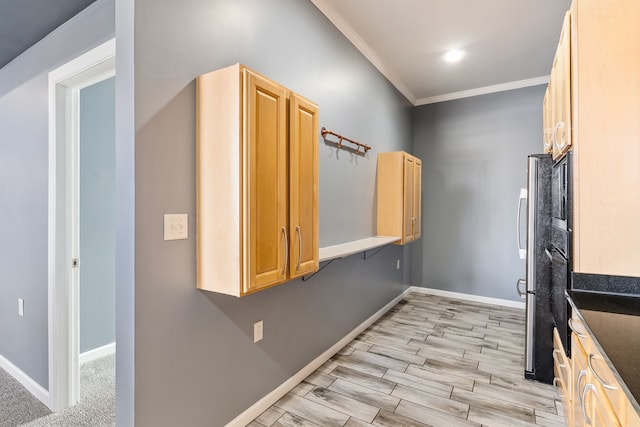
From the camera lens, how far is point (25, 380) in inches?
95.1

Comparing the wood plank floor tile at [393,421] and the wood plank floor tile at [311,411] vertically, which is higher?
the wood plank floor tile at [311,411]

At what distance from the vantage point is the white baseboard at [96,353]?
2.81 metres

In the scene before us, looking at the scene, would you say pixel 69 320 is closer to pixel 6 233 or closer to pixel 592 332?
pixel 6 233

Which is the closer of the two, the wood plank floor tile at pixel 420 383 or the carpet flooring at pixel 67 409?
the carpet flooring at pixel 67 409

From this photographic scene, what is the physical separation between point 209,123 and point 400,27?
227 centimetres

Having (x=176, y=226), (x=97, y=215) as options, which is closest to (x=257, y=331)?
(x=176, y=226)

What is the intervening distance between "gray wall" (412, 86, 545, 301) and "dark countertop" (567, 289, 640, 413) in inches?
117

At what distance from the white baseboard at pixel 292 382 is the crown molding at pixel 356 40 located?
9.15 ft

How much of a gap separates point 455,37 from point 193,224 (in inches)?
119

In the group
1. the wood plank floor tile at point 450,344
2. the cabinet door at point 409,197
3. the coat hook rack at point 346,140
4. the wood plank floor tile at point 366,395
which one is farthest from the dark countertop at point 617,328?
the cabinet door at point 409,197

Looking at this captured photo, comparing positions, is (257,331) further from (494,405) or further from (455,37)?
(455,37)

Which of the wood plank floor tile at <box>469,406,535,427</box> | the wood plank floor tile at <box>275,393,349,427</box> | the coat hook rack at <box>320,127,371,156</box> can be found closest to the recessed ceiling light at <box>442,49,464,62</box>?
the coat hook rack at <box>320,127,371,156</box>

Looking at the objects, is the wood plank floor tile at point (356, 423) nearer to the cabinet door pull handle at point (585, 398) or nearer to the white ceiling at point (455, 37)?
the cabinet door pull handle at point (585, 398)

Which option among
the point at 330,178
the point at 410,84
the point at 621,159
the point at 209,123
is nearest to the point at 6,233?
the point at 209,123
